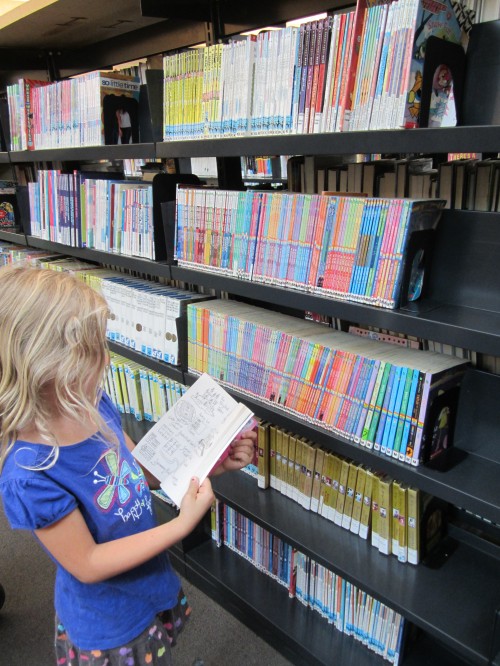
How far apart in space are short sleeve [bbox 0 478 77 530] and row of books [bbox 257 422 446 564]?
0.81m

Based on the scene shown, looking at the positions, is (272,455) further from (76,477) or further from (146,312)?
(76,477)

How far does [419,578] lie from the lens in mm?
1316

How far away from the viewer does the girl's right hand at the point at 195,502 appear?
1.00 m

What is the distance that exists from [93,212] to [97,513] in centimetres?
140

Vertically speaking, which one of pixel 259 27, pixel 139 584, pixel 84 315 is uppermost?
pixel 259 27

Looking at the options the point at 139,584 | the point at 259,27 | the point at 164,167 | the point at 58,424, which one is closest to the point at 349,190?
the point at 259,27

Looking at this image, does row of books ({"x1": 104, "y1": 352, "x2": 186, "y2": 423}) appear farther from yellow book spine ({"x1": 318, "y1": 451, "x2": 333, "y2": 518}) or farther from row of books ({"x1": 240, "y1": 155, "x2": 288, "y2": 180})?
row of books ({"x1": 240, "y1": 155, "x2": 288, "y2": 180})

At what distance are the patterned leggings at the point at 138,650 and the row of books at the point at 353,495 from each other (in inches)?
20.7

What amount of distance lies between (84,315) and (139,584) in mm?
577

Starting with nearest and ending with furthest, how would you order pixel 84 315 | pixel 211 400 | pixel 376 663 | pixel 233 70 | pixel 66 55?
1. pixel 84 315
2. pixel 211 400
3. pixel 233 70
4. pixel 376 663
5. pixel 66 55

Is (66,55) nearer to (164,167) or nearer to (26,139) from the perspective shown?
(26,139)

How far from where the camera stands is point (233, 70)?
1.33m

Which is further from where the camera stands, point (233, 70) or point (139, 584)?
point (233, 70)

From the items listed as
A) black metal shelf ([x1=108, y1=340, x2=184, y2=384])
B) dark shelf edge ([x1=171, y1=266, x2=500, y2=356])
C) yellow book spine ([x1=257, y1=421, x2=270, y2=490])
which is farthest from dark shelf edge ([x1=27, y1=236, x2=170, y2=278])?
yellow book spine ([x1=257, y1=421, x2=270, y2=490])
